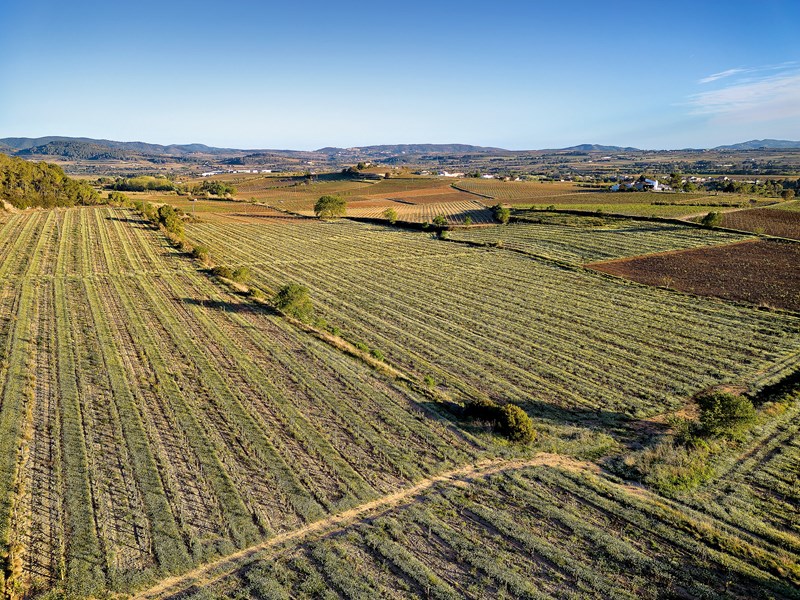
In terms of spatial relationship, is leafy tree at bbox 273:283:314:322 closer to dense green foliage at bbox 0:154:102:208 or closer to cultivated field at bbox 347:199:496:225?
cultivated field at bbox 347:199:496:225

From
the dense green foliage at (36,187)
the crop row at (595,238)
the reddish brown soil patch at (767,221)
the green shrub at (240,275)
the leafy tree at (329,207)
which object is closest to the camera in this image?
the green shrub at (240,275)

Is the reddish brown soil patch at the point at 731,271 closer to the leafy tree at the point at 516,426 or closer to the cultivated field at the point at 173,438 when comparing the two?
the leafy tree at the point at 516,426

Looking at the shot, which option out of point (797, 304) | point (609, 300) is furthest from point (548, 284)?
point (797, 304)

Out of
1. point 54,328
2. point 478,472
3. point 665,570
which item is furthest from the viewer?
point 54,328

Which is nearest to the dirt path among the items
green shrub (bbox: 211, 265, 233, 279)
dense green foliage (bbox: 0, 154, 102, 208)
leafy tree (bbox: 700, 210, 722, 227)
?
green shrub (bbox: 211, 265, 233, 279)

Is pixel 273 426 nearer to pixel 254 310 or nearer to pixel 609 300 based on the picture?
pixel 254 310

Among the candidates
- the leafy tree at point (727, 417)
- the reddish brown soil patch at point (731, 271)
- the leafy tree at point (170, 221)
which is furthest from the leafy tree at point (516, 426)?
the leafy tree at point (170, 221)

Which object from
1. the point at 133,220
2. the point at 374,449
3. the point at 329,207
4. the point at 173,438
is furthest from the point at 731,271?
the point at 133,220
